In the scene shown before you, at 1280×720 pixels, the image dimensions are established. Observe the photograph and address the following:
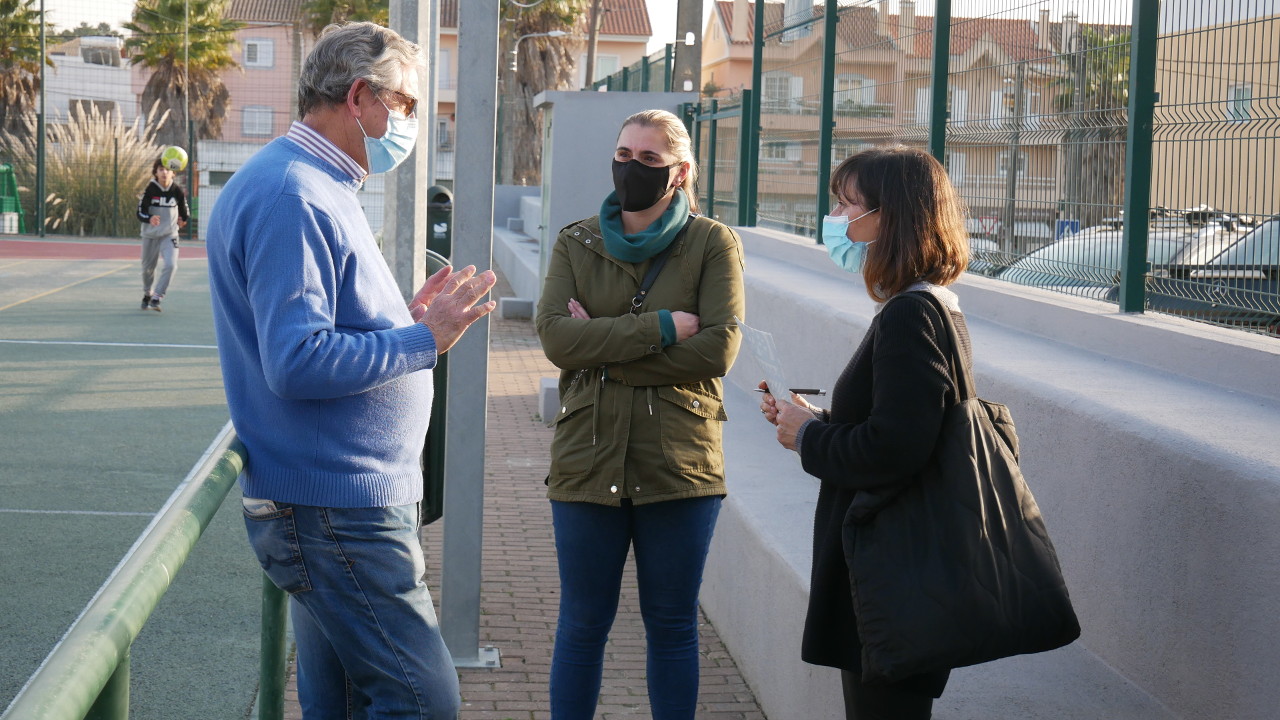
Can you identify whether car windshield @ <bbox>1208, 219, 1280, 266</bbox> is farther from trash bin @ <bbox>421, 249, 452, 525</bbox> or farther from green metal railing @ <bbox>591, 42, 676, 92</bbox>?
green metal railing @ <bbox>591, 42, 676, 92</bbox>

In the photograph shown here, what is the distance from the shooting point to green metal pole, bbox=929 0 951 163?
6.54 metres

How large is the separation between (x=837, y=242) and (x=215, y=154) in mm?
41725

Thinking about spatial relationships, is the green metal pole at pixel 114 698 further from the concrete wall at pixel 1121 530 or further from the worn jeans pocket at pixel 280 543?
the concrete wall at pixel 1121 530

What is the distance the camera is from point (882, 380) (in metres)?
2.57

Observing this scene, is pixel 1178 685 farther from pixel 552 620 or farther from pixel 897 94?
pixel 897 94

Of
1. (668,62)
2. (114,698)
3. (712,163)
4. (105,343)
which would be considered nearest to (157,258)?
(105,343)

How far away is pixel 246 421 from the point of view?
2.56 metres

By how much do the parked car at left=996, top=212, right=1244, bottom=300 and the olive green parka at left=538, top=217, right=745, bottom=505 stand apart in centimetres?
167

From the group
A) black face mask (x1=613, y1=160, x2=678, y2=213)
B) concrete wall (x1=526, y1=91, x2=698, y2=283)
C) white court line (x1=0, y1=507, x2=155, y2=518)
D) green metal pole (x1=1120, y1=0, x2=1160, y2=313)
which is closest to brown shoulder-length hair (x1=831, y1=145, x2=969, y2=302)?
black face mask (x1=613, y1=160, x2=678, y2=213)

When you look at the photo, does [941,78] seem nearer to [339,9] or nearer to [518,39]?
[518,39]

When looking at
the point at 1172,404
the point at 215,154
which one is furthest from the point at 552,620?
the point at 215,154

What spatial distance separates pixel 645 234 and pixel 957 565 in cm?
146

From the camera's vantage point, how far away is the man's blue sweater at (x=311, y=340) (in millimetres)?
2355

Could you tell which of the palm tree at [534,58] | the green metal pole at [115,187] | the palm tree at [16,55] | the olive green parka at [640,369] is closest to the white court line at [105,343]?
the olive green parka at [640,369]
